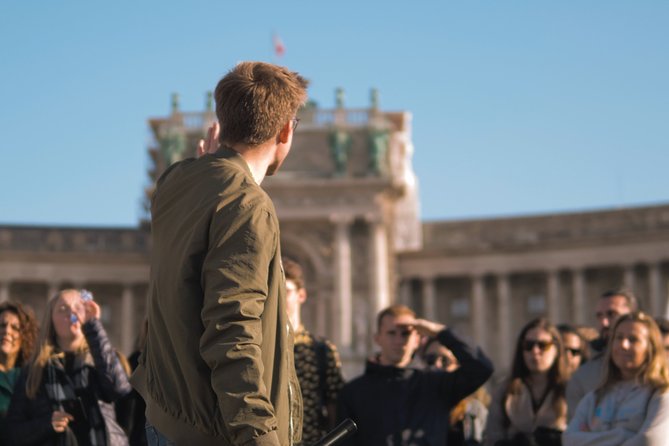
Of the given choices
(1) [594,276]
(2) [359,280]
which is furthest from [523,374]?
(1) [594,276]

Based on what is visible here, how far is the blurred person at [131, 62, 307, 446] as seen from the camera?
12.7 feet

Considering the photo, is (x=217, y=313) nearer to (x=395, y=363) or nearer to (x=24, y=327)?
(x=395, y=363)

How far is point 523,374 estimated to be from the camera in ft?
30.6

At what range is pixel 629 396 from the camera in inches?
294

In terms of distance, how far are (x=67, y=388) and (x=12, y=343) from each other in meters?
0.97

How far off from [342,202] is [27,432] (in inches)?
1469

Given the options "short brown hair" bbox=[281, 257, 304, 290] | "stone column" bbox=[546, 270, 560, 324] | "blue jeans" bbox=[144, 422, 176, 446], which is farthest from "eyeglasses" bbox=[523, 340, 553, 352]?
"stone column" bbox=[546, 270, 560, 324]

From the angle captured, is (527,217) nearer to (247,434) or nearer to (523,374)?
(523,374)

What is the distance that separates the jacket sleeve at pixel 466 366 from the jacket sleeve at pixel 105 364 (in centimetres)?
220

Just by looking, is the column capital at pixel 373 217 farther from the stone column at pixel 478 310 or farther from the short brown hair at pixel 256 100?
the short brown hair at pixel 256 100

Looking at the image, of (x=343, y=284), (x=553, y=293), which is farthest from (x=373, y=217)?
(x=553, y=293)

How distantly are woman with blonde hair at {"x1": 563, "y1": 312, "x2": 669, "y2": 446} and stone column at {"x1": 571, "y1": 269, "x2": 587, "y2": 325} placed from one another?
3964cm

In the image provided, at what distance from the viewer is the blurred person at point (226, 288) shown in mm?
3859

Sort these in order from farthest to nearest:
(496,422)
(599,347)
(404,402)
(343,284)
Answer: (343,284) → (599,347) → (496,422) → (404,402)
